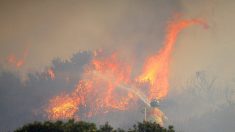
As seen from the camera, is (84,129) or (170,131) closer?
(84,129)

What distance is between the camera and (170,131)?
307ft

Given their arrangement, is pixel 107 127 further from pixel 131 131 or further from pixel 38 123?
pixel 38 123

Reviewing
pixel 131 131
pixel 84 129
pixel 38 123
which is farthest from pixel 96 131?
pixel 38 123

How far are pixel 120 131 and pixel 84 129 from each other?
1368cm

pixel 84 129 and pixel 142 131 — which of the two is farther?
pixel 142 131

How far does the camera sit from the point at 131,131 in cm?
9281

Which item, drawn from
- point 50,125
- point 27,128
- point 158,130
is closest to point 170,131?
point 158,130

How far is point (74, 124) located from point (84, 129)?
3213mm

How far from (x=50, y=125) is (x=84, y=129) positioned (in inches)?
373

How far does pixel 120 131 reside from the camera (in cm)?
9700

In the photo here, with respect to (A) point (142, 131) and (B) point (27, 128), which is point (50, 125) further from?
(A) point (142, 131)

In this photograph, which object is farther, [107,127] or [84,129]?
[107,127]

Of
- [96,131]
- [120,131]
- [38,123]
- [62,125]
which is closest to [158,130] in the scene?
[120,131]

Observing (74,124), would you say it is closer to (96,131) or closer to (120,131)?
(96,131)
